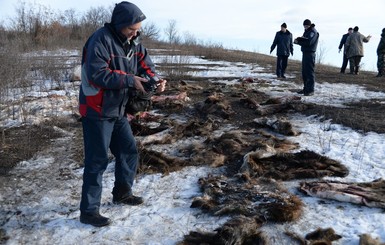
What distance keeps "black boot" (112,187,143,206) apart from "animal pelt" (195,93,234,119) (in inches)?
150

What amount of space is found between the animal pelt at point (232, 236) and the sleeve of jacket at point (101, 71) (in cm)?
150

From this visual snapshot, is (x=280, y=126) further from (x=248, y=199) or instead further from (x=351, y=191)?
(x=248, y=199)

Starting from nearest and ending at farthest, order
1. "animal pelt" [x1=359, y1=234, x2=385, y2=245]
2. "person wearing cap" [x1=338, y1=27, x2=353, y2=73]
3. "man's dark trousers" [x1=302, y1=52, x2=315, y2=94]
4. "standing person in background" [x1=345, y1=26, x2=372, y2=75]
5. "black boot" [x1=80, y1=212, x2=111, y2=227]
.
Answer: "animal pelt" [x1=359, y1=234, x2=385, y2=245] → "black boot" [x1=80, y1=212, x2=111, y2=227] → "man's dark trousers" [x1=302, y1=52, x2=315, y2=94] → "standing person in background" [x1=345, y1=26, x2=372, y2=75] → "person wearing cap" [x1=338, y1=27, x2=353, y2=73]

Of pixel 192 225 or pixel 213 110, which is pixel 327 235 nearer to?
pixel 192 225

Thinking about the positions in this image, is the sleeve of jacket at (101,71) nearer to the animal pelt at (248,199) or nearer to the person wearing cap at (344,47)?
the animal pelt at (248,199)

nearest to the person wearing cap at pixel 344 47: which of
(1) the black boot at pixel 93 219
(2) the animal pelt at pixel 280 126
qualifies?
(2) the animal pelt at pixel 280 126

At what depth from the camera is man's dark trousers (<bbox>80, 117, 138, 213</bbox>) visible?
3516mm

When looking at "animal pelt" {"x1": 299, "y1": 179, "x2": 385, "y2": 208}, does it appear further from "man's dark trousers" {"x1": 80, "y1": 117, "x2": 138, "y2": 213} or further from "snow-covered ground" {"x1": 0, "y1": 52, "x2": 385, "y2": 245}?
"man's dark trousers" {"x1": 80, "y1": 117, "x2": 138, "y2": 213}

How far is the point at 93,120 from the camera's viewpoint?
11.4 feet

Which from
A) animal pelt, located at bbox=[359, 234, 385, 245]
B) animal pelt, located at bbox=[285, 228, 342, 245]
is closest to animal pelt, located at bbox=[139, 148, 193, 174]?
animal pelt, located at bbox=[285, 228, 342, 245]

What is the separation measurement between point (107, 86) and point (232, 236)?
171 cm

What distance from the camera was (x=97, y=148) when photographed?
11.6ft

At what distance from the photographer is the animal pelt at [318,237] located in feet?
10.9

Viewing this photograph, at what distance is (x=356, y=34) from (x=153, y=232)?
1388cm
